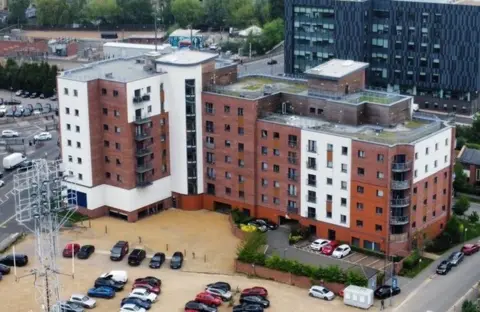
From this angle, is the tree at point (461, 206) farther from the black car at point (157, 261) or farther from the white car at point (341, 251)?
the black car at point (157, 261)

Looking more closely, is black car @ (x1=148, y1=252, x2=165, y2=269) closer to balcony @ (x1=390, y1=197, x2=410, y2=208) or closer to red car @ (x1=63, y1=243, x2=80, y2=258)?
red car @ (x1=63, y1=243, x2=80, y2=258)

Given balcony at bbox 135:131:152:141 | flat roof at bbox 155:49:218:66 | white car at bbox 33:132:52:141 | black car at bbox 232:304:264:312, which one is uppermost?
flat roof at bbox 155:49:218:66

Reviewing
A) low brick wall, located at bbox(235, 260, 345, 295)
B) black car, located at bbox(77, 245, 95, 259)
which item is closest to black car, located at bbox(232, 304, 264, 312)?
low brick wall, located at bbox(235, 260, 345, 295)

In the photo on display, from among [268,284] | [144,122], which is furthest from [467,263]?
[144,122]

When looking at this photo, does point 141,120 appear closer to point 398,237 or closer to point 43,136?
point 398,237

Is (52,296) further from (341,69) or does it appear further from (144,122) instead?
(341,69)

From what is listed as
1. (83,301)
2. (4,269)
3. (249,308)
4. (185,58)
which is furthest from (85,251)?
(185,58)

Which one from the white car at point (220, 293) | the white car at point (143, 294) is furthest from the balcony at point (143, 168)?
the white car at point (220, 293)
